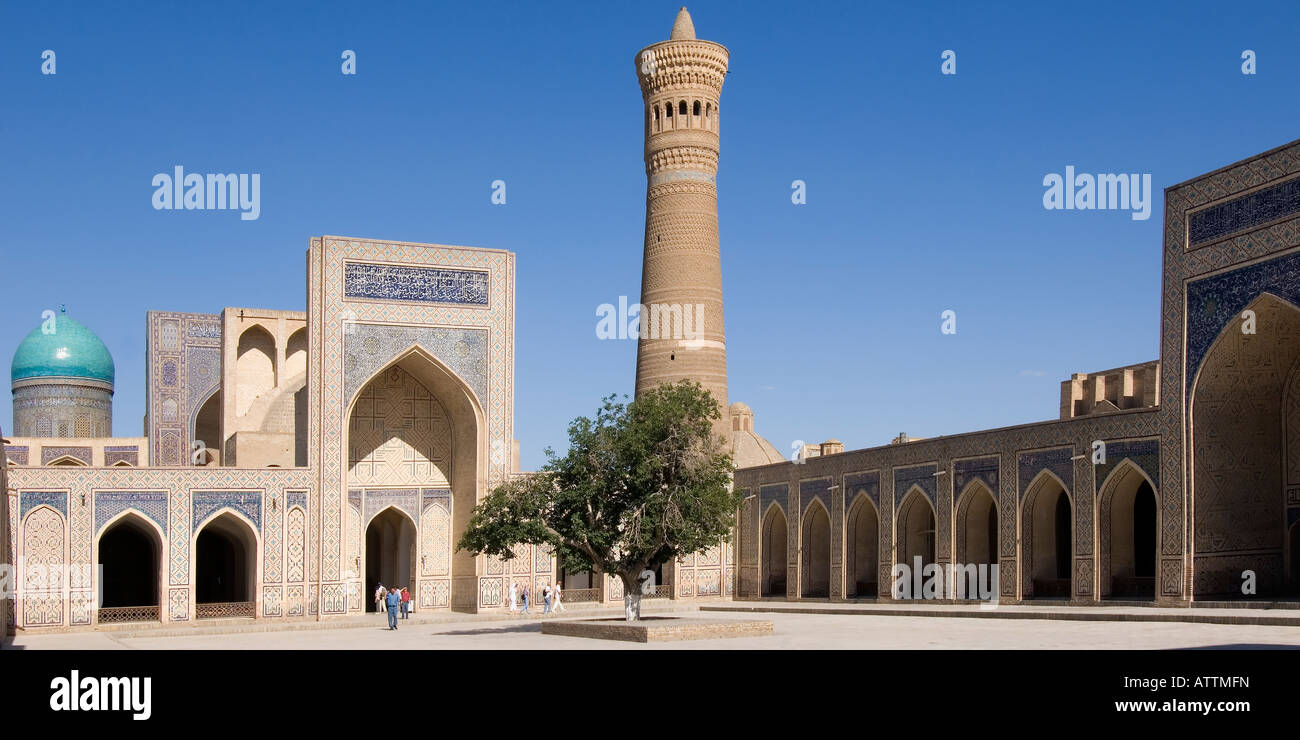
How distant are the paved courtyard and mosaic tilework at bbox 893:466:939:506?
12.0 feet

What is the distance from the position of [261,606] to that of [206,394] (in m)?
11.7

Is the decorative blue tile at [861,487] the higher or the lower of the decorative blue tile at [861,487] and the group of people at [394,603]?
the higher

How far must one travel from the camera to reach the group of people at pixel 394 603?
20.9 m

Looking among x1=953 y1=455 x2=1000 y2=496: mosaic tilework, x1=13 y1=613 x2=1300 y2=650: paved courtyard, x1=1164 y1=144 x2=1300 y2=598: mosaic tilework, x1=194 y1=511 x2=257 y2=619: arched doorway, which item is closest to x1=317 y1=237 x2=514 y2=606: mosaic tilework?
x1=194 y1=511 x2=257 y2=619: arched doorway

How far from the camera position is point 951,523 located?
24.0 m

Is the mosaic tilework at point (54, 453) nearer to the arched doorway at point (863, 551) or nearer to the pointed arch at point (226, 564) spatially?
the pointed arch at point (226, 564)

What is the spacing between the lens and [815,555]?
2900cm

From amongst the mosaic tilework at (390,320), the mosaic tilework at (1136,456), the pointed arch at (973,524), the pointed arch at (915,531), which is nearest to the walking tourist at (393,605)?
the mosaic tilework at (390,320)

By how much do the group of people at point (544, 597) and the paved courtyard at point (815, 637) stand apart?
166 cm

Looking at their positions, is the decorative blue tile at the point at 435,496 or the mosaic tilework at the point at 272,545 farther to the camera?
the decorative blue tile at the point at 435,496

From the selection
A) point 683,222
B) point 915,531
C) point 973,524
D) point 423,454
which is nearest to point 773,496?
point 915,531

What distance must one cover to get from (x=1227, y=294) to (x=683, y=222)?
54.1 ft
